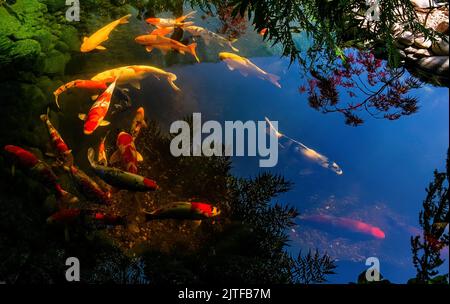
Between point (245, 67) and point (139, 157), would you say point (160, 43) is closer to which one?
→ point (245, 67)

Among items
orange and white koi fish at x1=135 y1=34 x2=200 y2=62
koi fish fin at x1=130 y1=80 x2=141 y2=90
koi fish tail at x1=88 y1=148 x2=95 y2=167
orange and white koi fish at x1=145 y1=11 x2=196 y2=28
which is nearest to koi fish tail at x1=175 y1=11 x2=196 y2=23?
orange and white koi fish at x1=145 y1=11 x2=196 y2=28

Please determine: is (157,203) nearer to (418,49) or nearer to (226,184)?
(226,184)

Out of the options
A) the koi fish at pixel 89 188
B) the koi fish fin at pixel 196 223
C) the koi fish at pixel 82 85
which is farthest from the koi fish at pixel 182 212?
the koi fish at pixel 82 85

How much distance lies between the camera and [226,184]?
3217 millimetres

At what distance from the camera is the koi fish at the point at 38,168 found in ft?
10.2

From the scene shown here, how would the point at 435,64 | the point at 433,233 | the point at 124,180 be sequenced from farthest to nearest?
1. the point at 435,64
2. the point at 433,233
3. the point at 124,180

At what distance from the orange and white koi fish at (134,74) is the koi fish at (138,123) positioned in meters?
0.22

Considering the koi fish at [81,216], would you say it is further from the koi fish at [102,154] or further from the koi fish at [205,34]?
the koi fish at [205,34]

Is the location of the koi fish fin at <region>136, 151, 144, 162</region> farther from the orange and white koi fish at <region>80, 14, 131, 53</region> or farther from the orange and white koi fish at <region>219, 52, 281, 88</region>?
the orange and white koi fish at <region>219, 52, 281, 88</region>

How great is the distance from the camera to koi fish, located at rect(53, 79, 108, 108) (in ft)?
10.5

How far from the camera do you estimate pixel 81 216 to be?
10.2ft

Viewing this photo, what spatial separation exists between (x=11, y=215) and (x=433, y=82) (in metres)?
3.88

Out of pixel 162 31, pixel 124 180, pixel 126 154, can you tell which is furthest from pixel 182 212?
pixel 162 31

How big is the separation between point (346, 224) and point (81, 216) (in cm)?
225
